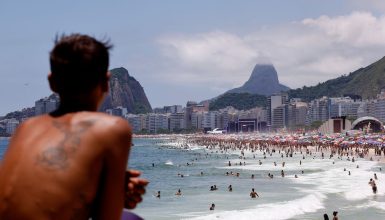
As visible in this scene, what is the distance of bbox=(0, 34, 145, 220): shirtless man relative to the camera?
4.99 ft

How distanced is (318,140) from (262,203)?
7396 centimetres

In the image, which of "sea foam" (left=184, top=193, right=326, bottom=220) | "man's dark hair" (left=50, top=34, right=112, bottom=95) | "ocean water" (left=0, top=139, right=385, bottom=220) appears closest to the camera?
"man's dark hair" (left=50, top=34, right=112, bottom=95)

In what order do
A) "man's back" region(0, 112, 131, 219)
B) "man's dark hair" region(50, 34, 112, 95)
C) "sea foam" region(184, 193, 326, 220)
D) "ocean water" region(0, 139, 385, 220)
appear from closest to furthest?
"man's back" region(0, 112, 131, 219)
"man's dark hair" region(50, 34, 112, 95)
"sea foam" region(184, 193, 326, 220)
"ocean water" region(0, 139, 385, 220)

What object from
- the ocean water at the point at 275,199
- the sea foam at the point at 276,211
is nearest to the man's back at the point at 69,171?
the ocean water at the point at 275,199

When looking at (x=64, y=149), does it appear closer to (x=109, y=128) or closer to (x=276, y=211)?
(x=109, y=128)

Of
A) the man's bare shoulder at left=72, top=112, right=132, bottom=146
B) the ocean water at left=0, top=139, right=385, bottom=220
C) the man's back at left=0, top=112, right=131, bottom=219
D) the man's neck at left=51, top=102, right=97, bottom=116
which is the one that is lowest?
the ocean water at left=0, top=139, right=385, bottom=220

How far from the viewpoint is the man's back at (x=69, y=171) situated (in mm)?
1516

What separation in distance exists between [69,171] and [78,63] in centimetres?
34

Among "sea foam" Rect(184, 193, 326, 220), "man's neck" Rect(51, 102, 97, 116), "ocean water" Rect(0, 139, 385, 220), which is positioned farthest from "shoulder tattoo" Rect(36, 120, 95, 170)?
"sea foam" Rect(184, 193, 326, 220)

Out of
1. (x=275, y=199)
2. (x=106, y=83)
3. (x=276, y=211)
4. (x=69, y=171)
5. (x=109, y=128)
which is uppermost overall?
(x=106, y=83)

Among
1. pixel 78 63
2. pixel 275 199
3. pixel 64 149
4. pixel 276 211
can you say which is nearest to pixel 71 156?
pixel 64 149

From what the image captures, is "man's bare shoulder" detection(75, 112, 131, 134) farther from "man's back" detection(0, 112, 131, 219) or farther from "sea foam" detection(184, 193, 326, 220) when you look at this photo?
"sea foam" detection(184, 193, 326, 220)

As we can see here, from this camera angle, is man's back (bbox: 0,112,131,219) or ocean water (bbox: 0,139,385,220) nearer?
Result: man's back (bbox: 0,112,131,219)

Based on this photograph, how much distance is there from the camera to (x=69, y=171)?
1.54 m
